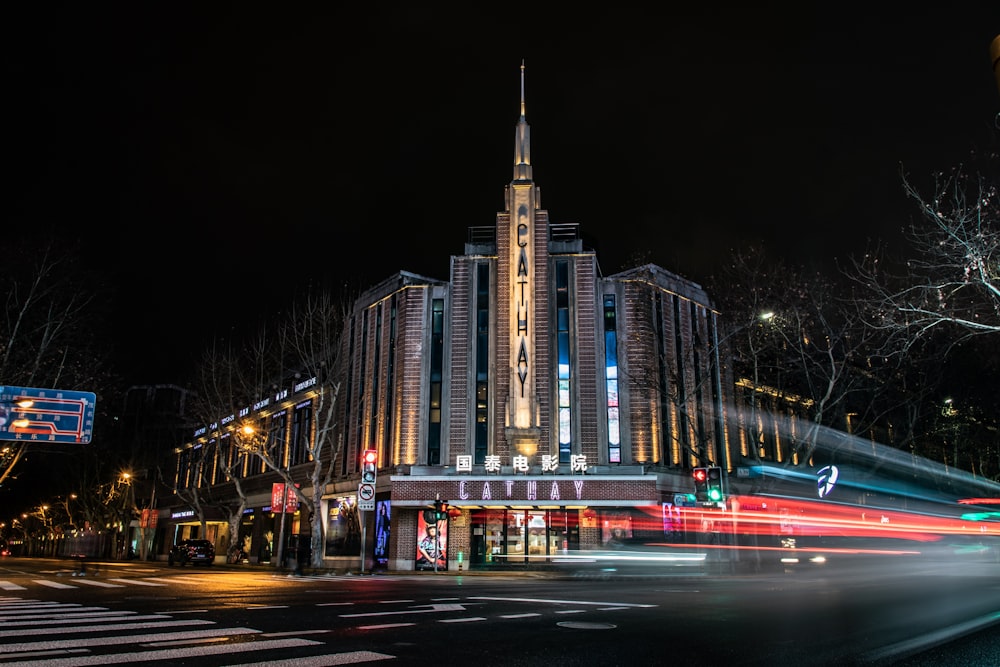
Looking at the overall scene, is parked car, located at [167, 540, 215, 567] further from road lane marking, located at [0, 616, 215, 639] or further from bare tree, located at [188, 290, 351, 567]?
road lane marking, located at [0, 616, 215, 639]

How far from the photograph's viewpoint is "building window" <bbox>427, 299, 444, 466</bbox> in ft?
113

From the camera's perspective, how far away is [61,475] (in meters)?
67.6

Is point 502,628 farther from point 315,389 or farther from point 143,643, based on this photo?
point 315,389

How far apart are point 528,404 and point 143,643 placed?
2618 cm

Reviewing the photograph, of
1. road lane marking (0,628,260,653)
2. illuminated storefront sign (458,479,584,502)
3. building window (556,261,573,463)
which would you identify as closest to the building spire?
building window (556,261,573,463)

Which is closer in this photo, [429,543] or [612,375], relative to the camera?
[429,543]

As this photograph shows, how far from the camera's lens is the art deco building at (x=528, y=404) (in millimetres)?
32281

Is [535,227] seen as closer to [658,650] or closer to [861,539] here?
[861,539]

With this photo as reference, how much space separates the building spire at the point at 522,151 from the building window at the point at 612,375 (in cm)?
785

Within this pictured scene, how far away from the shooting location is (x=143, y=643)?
23.9ft

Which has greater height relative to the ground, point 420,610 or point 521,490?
point 521,490

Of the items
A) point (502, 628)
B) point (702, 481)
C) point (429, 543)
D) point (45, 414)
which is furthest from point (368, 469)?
point (502, 628)

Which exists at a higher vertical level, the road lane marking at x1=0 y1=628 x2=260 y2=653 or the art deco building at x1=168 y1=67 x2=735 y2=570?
the art deco building at x1=168 y1=67 x2=735 y2=570

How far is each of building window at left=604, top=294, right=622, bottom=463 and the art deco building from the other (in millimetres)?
70
